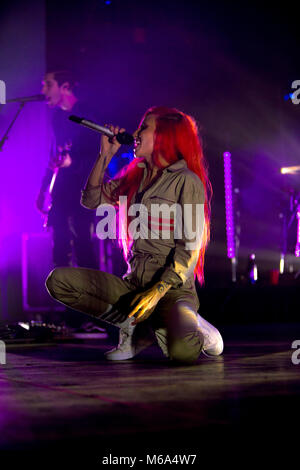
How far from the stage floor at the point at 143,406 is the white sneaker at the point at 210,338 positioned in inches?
2.5

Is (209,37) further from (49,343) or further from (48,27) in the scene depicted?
(49,343)

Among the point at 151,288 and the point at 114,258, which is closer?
the point at 151,288

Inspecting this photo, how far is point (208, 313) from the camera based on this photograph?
556 centimetres

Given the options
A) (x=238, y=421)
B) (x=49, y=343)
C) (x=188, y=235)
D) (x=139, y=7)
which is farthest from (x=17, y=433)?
(x=139, y=7)

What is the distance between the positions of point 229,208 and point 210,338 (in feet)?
12.1

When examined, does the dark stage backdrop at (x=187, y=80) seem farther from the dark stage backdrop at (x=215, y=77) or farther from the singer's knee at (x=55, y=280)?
the singer's knee at (x=55, y=280)

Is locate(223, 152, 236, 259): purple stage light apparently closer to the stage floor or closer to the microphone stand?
the microphone stand

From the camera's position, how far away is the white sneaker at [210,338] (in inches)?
111

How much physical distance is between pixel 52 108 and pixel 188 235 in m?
3.12

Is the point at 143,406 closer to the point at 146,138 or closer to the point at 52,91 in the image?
the point at 146,138

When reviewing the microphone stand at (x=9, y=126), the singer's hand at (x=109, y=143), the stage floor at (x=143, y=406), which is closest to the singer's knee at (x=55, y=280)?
the stage floor at (x=143, y=406)

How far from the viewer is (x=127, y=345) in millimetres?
2865

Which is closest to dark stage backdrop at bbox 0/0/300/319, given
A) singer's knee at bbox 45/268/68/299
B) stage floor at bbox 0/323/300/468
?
singer's knee at bbox 45/268/68/299

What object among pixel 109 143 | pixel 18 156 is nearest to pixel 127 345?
pixel 109 143
